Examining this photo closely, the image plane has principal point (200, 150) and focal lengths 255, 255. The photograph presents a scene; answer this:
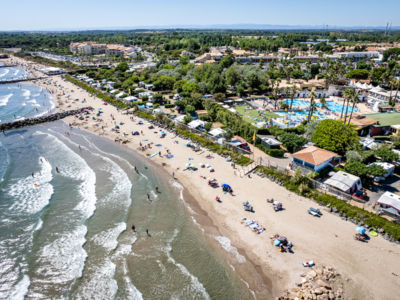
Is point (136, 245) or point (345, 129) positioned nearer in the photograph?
point (136, 245)

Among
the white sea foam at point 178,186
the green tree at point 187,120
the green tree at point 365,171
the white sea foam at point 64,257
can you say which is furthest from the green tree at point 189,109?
the white sea foam at point 64,257

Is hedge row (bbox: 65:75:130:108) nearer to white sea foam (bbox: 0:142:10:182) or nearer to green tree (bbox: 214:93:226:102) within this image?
green tree (bbox: 214:93:226:102)

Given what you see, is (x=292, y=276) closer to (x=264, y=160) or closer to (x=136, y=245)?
(x=136, y=245)

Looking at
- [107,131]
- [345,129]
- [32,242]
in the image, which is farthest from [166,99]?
[32,242]

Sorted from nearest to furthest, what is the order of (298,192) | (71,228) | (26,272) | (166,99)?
1. (26,272)
2. (71,228)
3. (298,192)
4. (166,99)

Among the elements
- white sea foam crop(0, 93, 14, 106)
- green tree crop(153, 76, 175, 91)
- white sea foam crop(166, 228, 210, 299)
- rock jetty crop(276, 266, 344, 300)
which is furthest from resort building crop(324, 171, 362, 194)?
white sea foam crop(0, 93, 14, 106)

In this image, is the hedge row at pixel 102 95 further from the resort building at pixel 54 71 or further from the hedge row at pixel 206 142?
the resort building at pixel 54 71

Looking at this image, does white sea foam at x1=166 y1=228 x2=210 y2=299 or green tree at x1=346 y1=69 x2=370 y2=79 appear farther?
green tree at x1=346 y1=69 x2=370 y2=79
